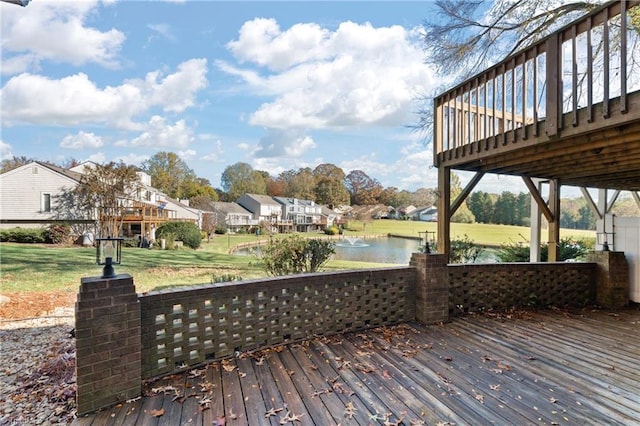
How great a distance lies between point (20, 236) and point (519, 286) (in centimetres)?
2002

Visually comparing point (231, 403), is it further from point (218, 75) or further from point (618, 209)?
point (218, 75)

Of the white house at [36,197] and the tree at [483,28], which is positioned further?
the white house at [36,197]

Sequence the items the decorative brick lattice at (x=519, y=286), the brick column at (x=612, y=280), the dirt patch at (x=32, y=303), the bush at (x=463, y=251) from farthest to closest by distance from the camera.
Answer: the bush at (x=463, y=251), the dirt patch at (x=32, y=303), the brick column at (x=612, y=280), the decorative brick lattice at (x=519, y=286)

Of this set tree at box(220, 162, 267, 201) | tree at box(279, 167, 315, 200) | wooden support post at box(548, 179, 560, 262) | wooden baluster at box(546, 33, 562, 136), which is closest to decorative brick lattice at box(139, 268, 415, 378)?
wooden baluster at box(546, 33, 562, 136)

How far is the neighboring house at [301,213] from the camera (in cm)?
3869

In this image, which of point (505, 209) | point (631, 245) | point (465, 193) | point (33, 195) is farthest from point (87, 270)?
point (505, 209)

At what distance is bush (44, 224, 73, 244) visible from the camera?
15.9 metres

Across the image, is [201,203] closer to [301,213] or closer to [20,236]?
[301,213]

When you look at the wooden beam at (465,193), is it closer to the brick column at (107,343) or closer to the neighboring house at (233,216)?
the brick column at (107,343)

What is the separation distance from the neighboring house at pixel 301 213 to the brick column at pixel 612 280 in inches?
1310

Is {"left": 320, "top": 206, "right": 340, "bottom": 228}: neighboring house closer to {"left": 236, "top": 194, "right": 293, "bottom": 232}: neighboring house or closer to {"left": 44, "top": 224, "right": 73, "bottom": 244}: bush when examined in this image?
{"left": 236, "top": 194, "right": 293, "bottom": 232}: neighboring house

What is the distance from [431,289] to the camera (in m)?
4.17

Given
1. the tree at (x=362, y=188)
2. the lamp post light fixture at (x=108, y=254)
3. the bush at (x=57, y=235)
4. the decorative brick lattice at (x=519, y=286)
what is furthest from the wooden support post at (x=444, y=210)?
the tree at (x=362, y=188)

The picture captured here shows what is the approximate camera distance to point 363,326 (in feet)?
12.6
